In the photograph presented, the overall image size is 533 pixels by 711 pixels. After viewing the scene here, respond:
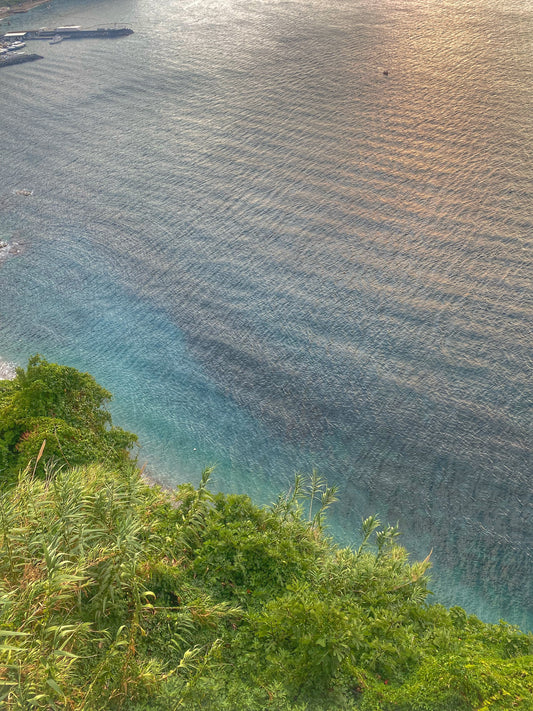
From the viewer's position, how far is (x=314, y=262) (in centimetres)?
1869

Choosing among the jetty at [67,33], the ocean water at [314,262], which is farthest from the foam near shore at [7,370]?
the jetty at [67,33]

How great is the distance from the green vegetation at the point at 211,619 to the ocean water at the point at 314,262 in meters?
3.10

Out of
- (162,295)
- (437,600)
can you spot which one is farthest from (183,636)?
(162,295)

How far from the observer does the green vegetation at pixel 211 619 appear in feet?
20.4

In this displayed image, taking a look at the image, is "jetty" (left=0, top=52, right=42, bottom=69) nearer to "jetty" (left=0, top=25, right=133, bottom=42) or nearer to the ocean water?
the ocean water

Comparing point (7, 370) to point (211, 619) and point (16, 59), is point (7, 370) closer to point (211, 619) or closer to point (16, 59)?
point (211, 619)

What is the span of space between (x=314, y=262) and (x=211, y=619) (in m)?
13.1

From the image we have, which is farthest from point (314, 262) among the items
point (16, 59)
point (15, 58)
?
point (15, 58)

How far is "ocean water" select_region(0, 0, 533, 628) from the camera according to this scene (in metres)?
12.9

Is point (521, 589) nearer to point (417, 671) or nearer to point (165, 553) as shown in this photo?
point (417, 671)

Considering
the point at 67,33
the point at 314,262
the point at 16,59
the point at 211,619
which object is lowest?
the point at 314,262

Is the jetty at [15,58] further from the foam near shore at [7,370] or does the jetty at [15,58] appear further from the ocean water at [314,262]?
the foam near shore at [7,370]

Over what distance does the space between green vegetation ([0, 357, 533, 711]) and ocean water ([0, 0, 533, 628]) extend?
3.10 m

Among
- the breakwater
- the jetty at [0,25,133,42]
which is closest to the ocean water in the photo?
the breakwater
